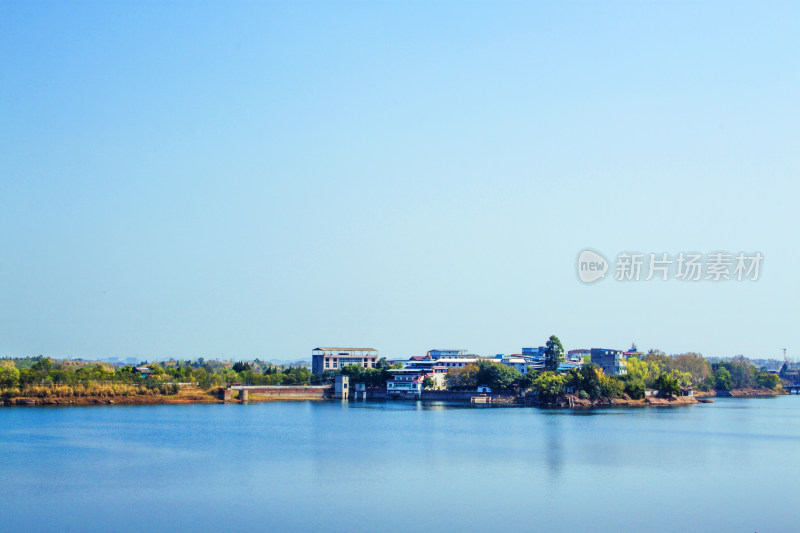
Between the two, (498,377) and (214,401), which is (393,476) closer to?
(214,401)

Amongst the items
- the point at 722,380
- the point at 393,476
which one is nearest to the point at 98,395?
the point at 393,476

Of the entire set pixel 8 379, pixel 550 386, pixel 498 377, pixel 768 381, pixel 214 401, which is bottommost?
pixel 214 401

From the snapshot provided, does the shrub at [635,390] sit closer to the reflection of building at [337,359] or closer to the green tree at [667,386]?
the green tree at [667,386]

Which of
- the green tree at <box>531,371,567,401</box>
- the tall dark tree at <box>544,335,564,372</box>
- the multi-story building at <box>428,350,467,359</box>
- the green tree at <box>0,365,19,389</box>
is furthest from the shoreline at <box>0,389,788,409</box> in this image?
the multi-story building at <box>428,350,467,359</box>

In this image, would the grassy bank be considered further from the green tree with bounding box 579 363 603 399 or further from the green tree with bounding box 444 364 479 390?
the green tree with bounding box 579 363 603 399

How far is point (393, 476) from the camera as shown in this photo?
22.4 meters

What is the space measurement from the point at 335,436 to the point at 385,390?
36389 millimetres

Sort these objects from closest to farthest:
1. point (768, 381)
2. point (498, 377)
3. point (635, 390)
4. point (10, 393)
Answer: point (10, 393)
point (635, 390)
point (498, 377)
point (768, 381)

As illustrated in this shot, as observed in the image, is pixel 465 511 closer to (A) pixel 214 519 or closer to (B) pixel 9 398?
(A) pixel 214 519

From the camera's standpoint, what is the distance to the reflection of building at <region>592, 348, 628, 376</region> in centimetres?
6925

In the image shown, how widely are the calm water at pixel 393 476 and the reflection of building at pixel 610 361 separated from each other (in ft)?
102

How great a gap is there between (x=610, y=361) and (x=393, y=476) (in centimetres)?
5161

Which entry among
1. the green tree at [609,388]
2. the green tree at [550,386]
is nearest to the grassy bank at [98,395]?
the green tree at [550,386]

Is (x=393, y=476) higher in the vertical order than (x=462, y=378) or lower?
lower
